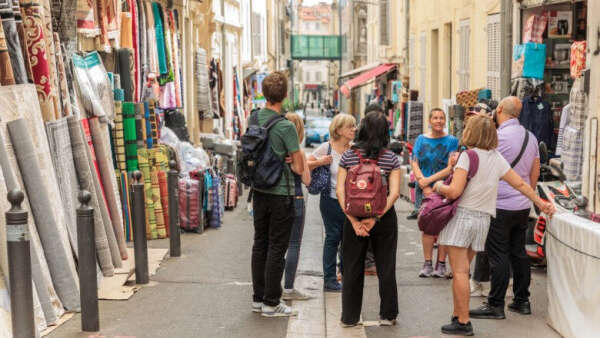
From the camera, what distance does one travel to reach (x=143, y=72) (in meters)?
12.2

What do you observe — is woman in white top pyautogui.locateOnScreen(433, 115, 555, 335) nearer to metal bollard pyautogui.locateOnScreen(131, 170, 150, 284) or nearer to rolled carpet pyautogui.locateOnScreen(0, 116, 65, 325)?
metal bollard pyautogui.locateOnScreen(131, 170, 150, 284)

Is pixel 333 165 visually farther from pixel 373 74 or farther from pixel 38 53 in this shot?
pixel 373 74

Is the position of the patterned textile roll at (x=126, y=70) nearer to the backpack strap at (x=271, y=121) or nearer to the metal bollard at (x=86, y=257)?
the backpack strap at (x=271, y=121)

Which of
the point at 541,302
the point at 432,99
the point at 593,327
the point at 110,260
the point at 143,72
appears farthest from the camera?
the point at 432,99

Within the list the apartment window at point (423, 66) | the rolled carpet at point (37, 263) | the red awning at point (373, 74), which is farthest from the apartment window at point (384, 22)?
the rolled carpet at point (37, 263)

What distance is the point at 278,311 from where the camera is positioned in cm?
669

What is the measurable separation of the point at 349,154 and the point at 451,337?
1483mm

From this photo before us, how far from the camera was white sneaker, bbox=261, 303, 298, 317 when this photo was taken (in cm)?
664

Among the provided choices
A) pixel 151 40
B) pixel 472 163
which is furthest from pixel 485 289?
pixel 151 40

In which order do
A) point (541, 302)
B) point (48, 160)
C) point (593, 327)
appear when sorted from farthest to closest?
point (541, 302) < point (48, 160) < point (593, 327)

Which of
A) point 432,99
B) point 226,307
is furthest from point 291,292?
point 432,99

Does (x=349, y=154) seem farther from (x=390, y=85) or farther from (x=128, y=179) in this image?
(x=390, y=85)

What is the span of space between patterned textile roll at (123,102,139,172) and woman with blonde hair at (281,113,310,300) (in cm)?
297

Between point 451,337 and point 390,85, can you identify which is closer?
point 451,337
